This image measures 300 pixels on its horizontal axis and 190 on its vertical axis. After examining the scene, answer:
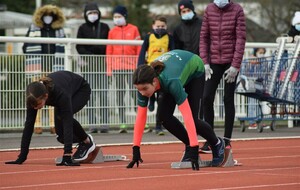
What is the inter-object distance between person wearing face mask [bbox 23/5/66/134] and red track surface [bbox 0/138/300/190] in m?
4.20

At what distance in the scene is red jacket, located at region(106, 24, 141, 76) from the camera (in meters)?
20.8

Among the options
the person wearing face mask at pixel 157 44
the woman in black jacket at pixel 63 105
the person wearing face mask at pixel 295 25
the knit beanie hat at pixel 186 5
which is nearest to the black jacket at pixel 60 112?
the woman in black jacket at pixel 63 105

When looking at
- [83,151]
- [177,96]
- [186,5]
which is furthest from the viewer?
[186,5]

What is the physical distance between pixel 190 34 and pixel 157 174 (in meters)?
6.71

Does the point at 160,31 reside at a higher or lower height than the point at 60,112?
higher

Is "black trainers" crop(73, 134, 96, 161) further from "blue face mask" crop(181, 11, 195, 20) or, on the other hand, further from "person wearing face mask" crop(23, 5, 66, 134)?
"person wearing face mask" crop(23, 5, 66, 134)

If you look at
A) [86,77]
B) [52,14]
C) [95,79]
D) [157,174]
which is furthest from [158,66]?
[52,14]

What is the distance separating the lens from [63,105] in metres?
13.4

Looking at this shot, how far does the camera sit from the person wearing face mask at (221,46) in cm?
1520

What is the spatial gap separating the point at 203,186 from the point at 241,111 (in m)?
11.5

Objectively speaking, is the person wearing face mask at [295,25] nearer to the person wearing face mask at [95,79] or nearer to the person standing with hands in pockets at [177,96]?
the person wearing face mask at [95,79]

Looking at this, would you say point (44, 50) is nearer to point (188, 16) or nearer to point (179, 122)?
point (188, 16)

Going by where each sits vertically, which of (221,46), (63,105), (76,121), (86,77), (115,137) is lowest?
(115,137)

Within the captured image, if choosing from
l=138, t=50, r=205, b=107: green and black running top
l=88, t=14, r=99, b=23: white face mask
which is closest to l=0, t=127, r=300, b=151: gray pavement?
l=88, t=14, r=99, b=23: white face mask
